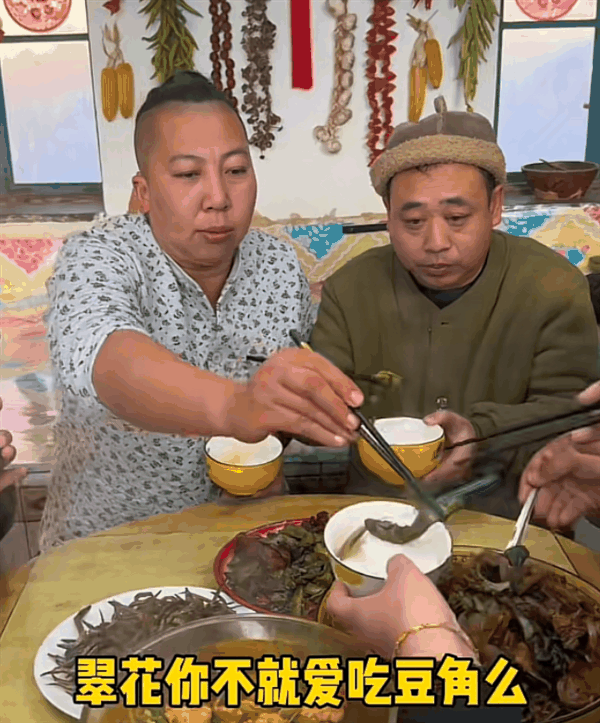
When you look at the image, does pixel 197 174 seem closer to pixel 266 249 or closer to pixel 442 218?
A: pixel 266 249

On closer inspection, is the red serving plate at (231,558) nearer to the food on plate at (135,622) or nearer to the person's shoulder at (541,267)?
the food on plate at (135,622)

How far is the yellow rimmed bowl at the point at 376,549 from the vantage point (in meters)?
0.66

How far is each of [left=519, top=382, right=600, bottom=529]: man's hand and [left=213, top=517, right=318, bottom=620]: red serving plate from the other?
1.03ft

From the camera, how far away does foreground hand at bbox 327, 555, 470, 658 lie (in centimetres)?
55

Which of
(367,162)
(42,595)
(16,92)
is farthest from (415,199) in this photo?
(42,595)

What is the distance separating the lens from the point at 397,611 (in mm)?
571

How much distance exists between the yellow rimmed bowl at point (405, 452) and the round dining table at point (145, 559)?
6cm

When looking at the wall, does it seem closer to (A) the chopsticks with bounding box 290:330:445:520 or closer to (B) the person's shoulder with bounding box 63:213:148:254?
(B) the person's shoulder with bounding box 63:213:148:254

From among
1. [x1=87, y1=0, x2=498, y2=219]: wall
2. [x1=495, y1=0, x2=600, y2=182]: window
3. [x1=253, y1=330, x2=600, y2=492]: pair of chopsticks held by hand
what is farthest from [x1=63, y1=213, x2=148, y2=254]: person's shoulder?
[x1=495, y1=0, x2=600, y2=182]: window

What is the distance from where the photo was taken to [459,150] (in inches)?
33.5

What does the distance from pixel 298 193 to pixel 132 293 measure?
0.24 meters

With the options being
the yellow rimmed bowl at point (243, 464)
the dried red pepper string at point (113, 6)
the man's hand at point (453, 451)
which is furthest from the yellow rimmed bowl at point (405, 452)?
the dried red pepper string at point (113, 6)

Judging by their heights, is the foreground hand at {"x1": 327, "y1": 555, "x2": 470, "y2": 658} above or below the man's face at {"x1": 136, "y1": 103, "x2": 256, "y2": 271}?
below

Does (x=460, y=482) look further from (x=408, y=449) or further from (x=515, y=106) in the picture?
(x=515, y=106)
